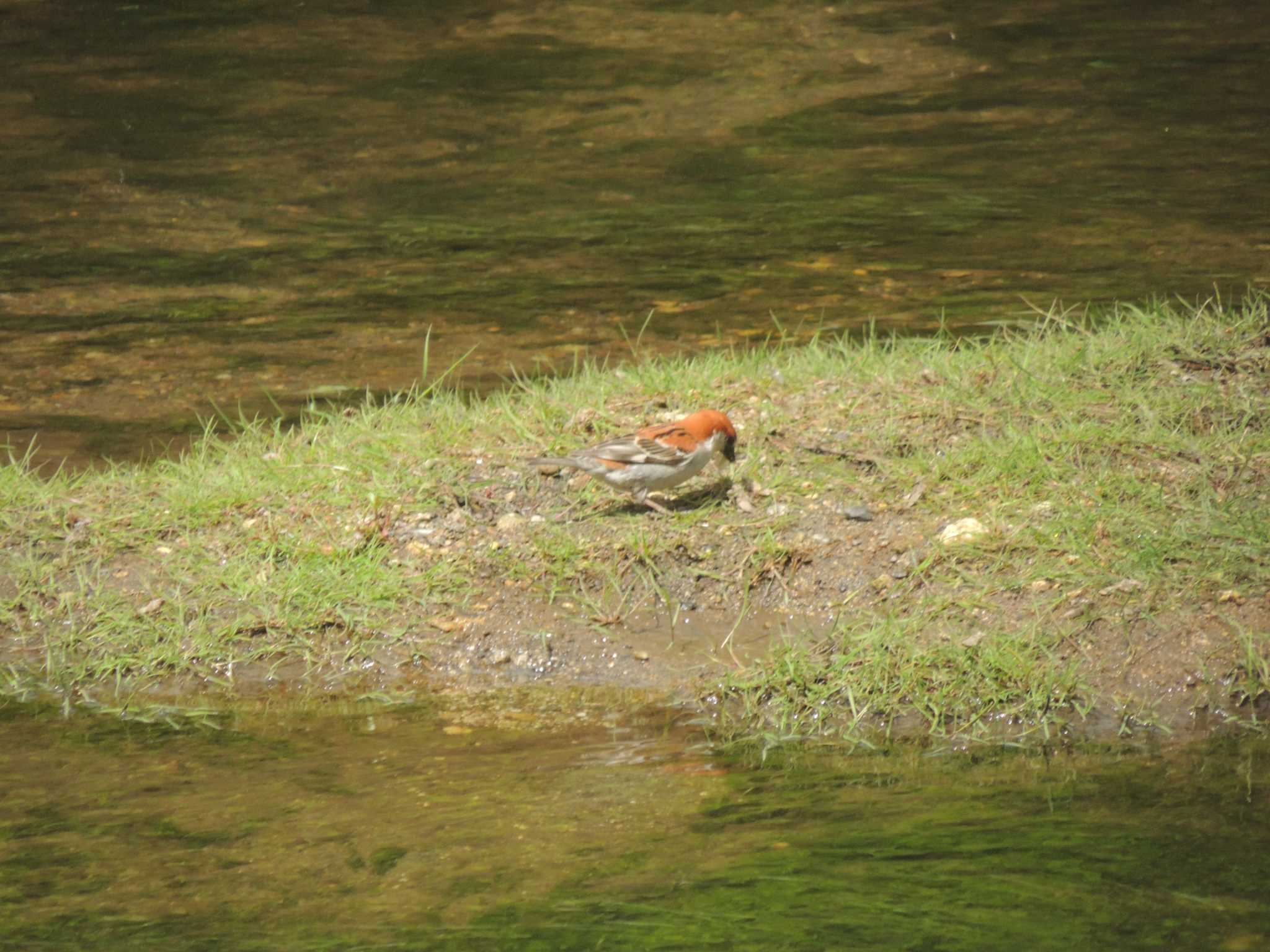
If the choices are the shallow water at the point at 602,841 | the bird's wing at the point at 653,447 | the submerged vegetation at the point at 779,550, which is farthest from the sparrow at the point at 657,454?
the shallow water at the point at 602,841

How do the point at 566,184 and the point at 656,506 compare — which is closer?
the point at 656,506

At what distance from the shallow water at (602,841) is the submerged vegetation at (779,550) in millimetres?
358

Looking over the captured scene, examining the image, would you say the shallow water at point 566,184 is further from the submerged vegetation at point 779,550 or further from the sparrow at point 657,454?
the sparrow at point 657,454

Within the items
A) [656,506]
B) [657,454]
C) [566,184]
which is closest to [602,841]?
[657,454]

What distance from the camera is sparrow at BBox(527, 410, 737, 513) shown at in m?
5.19

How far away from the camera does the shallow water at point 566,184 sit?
866cm

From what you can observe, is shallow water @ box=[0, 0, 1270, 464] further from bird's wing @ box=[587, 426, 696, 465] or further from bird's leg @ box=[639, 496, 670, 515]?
bird's wing @ box=[587, 426, 696, 465]

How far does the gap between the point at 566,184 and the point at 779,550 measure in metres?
7.49

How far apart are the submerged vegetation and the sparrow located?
0.60 feet

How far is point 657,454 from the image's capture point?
5184mm

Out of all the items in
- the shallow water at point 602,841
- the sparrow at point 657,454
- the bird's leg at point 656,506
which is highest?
the sparrow at point 657,454

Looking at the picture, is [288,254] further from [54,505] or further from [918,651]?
[918,651]

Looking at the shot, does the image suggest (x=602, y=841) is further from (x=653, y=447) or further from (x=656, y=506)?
(x=656, y=506)

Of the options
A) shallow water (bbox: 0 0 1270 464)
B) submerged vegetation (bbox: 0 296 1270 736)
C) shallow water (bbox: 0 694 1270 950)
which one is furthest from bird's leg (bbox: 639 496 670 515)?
shallow water (bbox: 0 0 1270 464)
